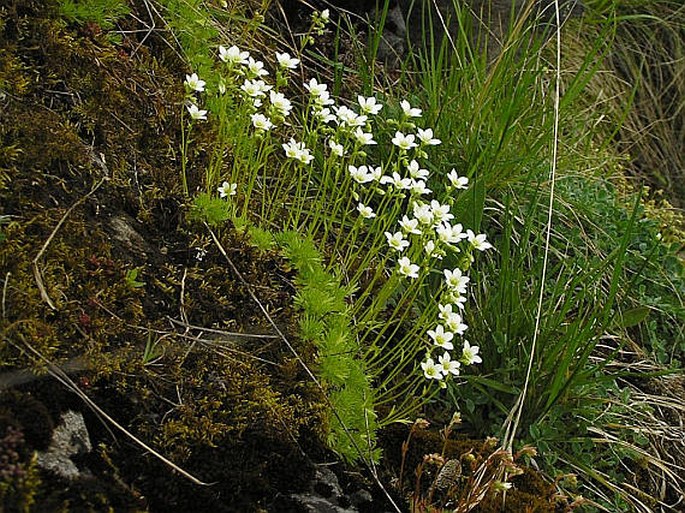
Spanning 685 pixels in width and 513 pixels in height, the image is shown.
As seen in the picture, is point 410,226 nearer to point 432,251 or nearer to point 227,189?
point 432,251

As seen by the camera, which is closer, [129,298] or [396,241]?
[129,298]

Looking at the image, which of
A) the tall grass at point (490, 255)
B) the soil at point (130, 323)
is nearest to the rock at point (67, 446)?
the soil at point (130, 323)

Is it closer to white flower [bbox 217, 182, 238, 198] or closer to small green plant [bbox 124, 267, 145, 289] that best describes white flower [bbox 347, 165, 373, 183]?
white flower [bbox 217, 182, 238, 198]

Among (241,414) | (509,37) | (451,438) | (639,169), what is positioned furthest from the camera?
(639,169)

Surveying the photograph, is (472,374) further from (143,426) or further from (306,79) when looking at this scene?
(306,79)

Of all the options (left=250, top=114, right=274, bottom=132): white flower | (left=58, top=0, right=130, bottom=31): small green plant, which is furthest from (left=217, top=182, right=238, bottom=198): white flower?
(left=58, top=0, right=130, bottom=31): small green plant

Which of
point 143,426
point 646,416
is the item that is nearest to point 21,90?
point 143,426

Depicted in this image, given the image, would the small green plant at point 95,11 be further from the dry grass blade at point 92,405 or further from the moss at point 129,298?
the dry grass blade at point 92,405

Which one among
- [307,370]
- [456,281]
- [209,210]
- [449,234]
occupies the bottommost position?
[307,370]

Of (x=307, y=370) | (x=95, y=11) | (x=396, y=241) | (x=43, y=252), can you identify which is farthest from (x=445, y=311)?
(x=95, y=11)
